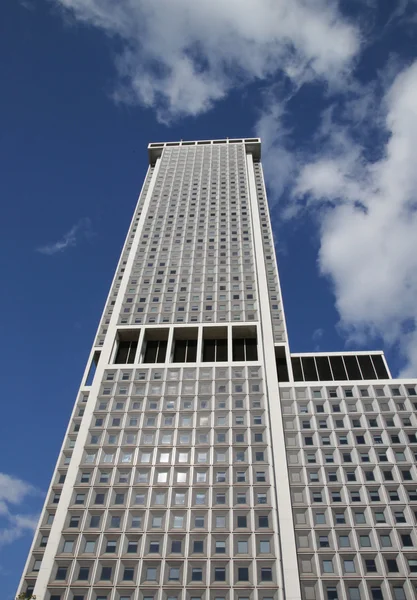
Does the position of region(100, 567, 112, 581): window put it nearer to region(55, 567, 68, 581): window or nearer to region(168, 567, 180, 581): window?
region(55, 567, 68, 581): window

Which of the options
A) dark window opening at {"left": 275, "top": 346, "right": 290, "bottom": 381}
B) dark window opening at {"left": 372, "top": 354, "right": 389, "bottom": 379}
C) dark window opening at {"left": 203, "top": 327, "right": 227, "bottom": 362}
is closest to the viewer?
dark window opening at {"left": 372, "top": 354, "right": 389, "bottom": 379}

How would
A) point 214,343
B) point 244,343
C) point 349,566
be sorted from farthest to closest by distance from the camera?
point 214,343
point 244,343
point 349,566

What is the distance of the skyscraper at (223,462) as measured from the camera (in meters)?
35.8

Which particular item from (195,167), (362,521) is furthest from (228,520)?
(195,167)

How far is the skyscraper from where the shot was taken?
1410 inches

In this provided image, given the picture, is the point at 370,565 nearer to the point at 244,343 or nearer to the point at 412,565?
the point at 412,565

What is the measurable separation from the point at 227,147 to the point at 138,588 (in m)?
85.9

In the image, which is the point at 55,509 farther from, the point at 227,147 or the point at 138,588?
the point at 227,147

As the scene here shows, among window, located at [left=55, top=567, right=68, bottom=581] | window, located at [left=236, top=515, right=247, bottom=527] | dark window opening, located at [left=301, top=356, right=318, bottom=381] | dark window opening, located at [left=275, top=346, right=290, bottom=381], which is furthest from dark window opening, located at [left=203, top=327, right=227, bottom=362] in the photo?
window, located at [left=55, top=567, right=68, bottom=581]

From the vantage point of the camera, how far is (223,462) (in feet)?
141

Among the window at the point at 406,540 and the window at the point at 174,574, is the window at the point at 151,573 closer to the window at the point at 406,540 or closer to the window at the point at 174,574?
the window at the point at 174,574

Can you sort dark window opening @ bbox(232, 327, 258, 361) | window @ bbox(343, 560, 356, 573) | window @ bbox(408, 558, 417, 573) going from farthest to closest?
dark window opening @ bbox(232, 327, 258, 361) → window @ bbox(343, 560, 356, 573) → window @ bbox(408, 558, 417, 573)

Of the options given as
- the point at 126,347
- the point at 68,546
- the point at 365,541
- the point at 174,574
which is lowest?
the point at 174,574

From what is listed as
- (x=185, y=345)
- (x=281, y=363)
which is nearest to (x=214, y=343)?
(x=185, y=345)
